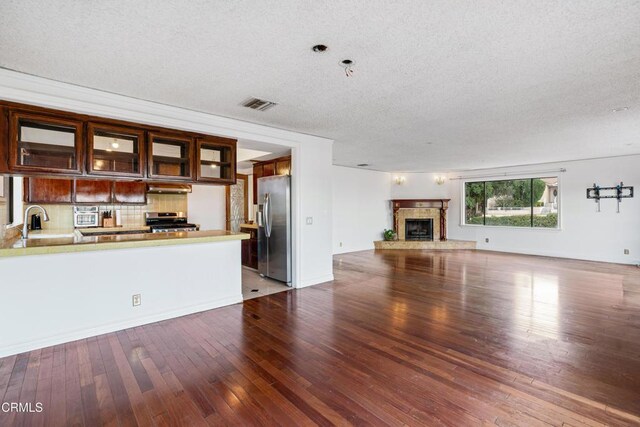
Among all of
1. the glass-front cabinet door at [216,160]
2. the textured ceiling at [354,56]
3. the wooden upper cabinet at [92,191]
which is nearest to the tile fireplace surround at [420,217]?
the textured ceiling at [354,56]

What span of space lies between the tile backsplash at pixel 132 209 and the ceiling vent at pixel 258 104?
13.1ft

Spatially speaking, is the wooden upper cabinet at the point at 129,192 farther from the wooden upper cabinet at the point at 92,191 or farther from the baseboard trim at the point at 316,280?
the baseboard trim at the point at 316,280

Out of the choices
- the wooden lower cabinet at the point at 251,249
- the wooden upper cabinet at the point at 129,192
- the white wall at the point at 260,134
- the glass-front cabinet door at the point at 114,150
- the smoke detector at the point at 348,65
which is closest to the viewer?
the smoke detector at the point at 348,65

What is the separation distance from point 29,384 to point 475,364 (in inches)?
137

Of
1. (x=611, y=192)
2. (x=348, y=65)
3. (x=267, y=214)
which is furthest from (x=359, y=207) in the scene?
(x=348, y=65)

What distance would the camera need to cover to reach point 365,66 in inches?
102

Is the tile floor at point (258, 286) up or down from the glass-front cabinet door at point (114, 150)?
down

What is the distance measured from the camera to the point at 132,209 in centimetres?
614

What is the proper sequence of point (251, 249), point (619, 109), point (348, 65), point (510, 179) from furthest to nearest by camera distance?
point (510, 179)
point (251, 249)
point (619, 109)
point (348, 65)

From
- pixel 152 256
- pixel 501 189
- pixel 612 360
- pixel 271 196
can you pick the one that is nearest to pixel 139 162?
pixel 152 256

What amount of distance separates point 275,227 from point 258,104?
7.64 ft

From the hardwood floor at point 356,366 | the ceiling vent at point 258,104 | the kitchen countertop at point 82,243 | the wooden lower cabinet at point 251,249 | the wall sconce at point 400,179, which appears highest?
the ceiling vent at point 258,104

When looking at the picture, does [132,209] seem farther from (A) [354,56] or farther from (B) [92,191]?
(A) [354,56]

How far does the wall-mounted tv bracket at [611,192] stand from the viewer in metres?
6.81
